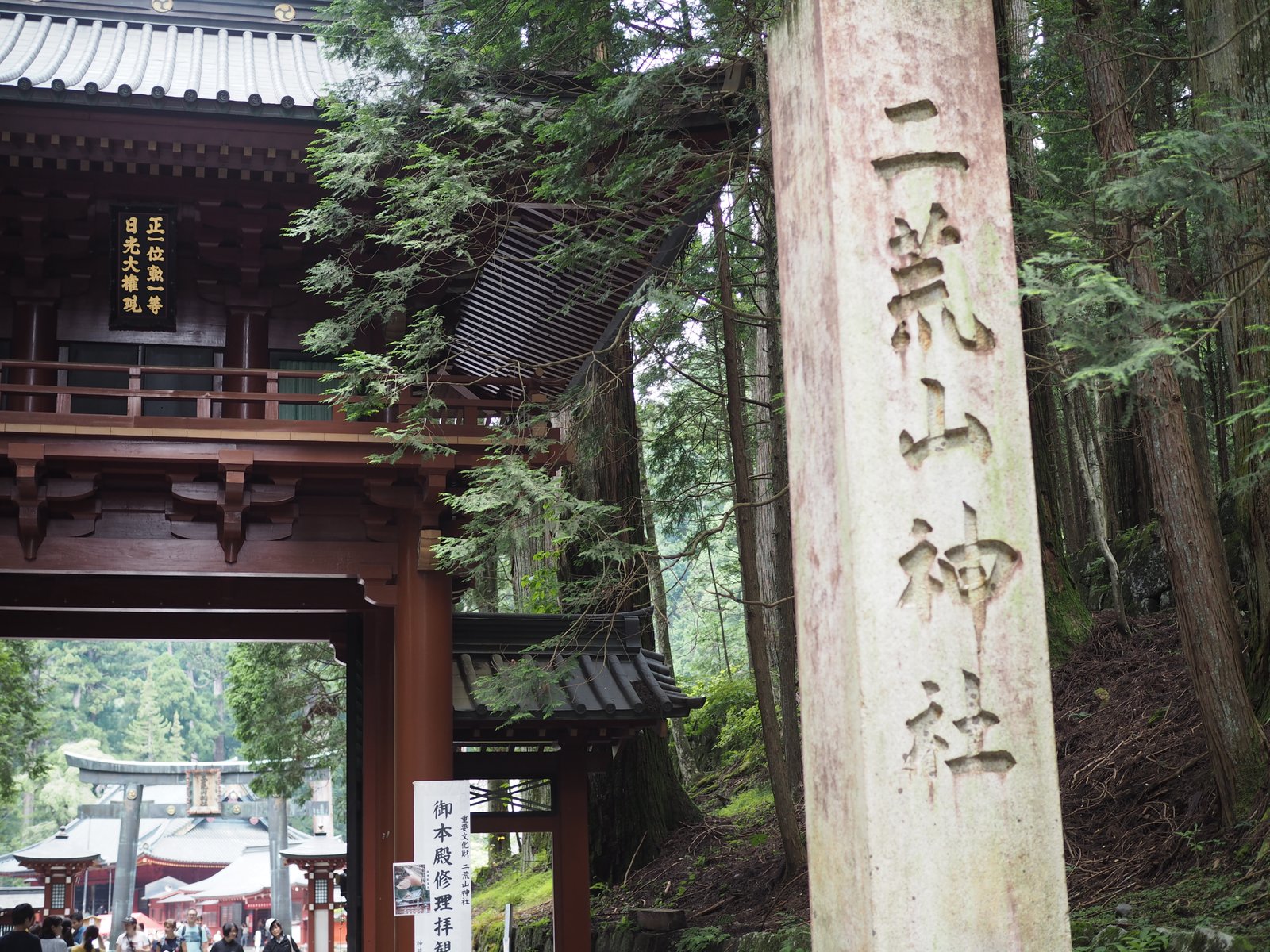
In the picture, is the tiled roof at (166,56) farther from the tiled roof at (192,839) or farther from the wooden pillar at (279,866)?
the tiled roof at (192,839)

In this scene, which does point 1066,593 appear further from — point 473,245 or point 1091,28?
point 473,245

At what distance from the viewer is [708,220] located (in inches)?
410

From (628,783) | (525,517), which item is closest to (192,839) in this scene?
(628,783)

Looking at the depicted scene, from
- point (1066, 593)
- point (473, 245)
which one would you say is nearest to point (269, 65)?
point (473, 245)

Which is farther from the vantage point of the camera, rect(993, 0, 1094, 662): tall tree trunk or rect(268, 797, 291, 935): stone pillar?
rect(268, 797, 291, 935): stone pillar

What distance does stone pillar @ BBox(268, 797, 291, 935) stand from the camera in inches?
1081

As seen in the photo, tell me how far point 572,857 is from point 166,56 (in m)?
7.07

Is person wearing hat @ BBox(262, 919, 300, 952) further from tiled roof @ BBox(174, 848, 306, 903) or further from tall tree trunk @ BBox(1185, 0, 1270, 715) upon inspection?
tiled roof @ BBox(174, 848, 306, 903)

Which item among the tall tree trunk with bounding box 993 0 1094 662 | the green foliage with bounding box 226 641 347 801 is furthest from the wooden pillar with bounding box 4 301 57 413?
the green foliage with bounding box 226 641 347 801

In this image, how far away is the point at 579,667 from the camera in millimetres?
9852

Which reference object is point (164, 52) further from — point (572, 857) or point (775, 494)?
point (572, 857)

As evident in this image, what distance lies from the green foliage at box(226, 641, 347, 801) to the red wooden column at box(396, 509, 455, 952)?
10196mm

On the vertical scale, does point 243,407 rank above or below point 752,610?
above

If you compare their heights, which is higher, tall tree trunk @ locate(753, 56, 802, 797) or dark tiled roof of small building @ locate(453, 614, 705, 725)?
tall tree trunk @ locate(753, 56, 802, 797)
